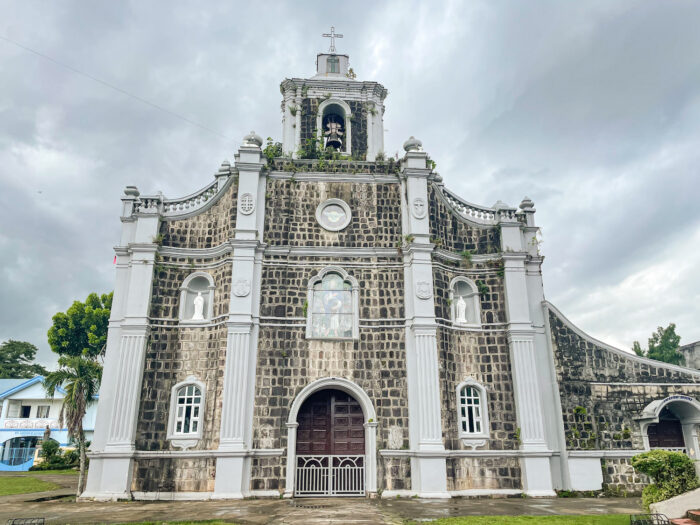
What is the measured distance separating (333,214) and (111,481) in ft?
30.9

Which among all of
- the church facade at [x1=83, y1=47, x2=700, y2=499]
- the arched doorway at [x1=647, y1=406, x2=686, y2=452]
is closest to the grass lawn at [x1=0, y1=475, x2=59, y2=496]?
the church facade at [x1=83, y1=47, x2=700, y2=499]

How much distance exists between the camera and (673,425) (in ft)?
50.1

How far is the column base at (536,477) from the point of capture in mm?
13656

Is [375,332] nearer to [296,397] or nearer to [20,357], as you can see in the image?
[296,397]

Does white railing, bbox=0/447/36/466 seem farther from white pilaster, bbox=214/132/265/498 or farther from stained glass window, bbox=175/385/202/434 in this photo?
white pilaster, bbox=214/132/265/498

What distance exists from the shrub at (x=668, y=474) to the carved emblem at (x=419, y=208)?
8.69 metres

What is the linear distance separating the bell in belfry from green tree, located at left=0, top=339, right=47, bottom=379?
37.5 metres

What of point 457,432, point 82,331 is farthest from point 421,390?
point 82,331

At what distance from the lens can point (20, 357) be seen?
145 ft

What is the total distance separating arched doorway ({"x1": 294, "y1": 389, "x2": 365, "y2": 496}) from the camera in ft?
44.5

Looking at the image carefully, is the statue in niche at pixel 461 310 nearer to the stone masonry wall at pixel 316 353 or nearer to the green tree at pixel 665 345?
the stone masonry wall at pixel 316 353

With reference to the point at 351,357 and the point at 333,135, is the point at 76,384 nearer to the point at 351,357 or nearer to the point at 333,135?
the point at 351,357

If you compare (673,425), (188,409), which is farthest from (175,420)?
(673,425)

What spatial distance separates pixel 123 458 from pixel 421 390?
26.0 feet
